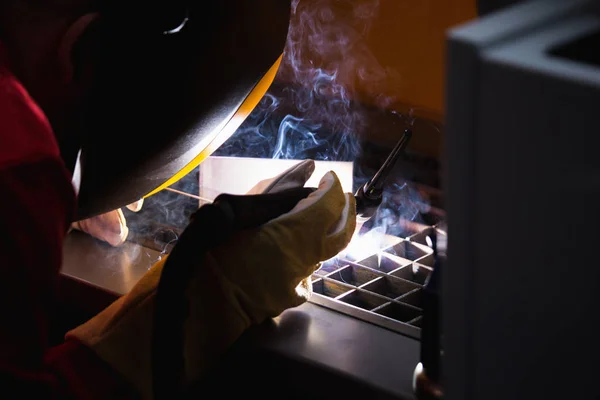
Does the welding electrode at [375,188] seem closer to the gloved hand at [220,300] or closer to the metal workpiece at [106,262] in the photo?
the gloved hand at [220,300]

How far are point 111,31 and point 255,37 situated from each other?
0.76 feet

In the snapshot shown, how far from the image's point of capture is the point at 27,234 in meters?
0.77

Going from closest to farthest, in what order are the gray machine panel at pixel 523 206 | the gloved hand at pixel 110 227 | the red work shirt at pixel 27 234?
1. the gray machine panel at pixel 523 206
2. the red work shirt at pixel 27 234
3. the gloved hand at pixel 110 227

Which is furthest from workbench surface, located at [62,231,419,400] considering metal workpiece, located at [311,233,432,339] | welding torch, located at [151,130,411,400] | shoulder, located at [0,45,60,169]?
shoulder, located at [0,45,60,169]

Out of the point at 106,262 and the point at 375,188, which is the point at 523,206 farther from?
the point at 106,262

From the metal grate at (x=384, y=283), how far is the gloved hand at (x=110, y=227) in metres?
0.39

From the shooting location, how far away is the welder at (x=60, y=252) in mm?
773

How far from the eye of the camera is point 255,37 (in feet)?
3.45

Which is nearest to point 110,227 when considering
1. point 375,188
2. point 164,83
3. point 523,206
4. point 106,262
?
point 106,262

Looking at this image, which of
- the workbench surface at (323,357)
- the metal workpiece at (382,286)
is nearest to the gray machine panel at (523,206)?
the workbench surface at (323,357)

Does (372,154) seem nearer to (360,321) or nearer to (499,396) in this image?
(360,321)

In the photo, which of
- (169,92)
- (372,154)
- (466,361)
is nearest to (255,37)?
(169,92)

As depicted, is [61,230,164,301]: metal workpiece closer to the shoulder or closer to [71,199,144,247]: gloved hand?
[71,199,144,247]: gloved hand

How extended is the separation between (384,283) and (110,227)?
544 mm
